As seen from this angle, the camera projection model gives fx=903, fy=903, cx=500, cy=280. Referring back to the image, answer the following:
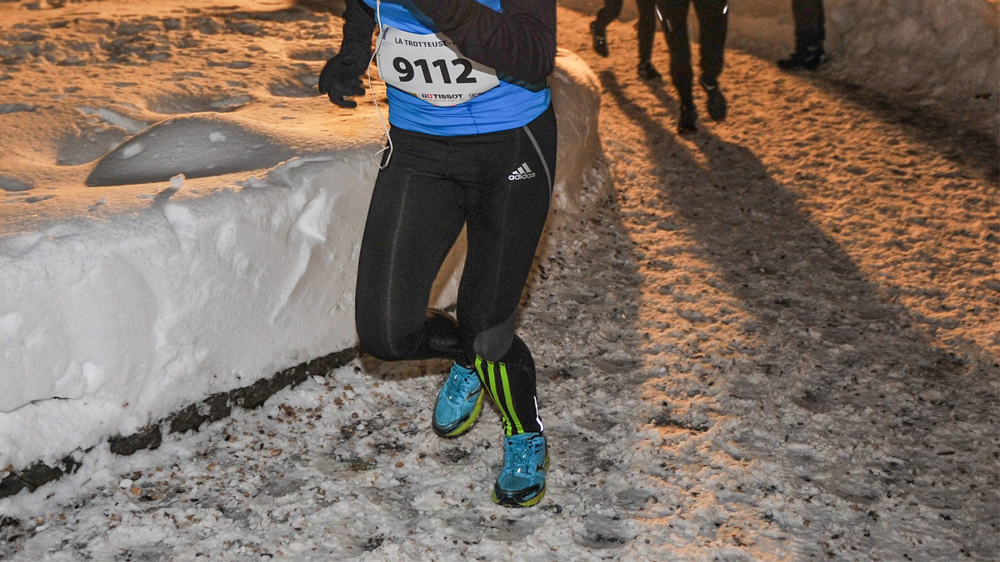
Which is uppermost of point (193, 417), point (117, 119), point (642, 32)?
point (642, 32)

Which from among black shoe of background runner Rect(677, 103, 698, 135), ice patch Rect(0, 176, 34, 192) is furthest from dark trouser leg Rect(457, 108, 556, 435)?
black shoe of background runner Rect(677, 103, 698, 135)

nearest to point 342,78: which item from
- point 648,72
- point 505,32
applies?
point 505,32

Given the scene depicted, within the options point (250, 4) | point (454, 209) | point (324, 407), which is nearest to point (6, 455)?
point (324, 407)

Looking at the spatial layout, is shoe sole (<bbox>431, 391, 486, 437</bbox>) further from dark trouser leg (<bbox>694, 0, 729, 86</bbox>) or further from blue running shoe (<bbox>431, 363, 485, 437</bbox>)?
dark trouser leg (<bbox>694, 0, 729, 86</bbox>)

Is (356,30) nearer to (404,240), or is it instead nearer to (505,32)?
(404,240)

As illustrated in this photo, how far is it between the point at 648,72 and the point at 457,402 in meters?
4.15

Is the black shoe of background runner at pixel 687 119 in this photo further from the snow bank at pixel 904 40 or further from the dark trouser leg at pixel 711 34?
the snow bank at pixel 904 40

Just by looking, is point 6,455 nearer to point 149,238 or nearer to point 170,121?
point 149,238

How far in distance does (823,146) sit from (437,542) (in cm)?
373

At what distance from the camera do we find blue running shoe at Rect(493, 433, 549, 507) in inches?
99.7

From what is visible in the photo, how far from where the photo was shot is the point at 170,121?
3.19m

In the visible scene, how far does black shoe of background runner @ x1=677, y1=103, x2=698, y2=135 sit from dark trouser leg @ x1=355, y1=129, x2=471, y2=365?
3.30 m

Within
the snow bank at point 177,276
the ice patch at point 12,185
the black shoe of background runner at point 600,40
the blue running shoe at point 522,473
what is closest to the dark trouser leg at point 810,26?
the black shoe of background runner at point 600,40

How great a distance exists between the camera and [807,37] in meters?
6.28
